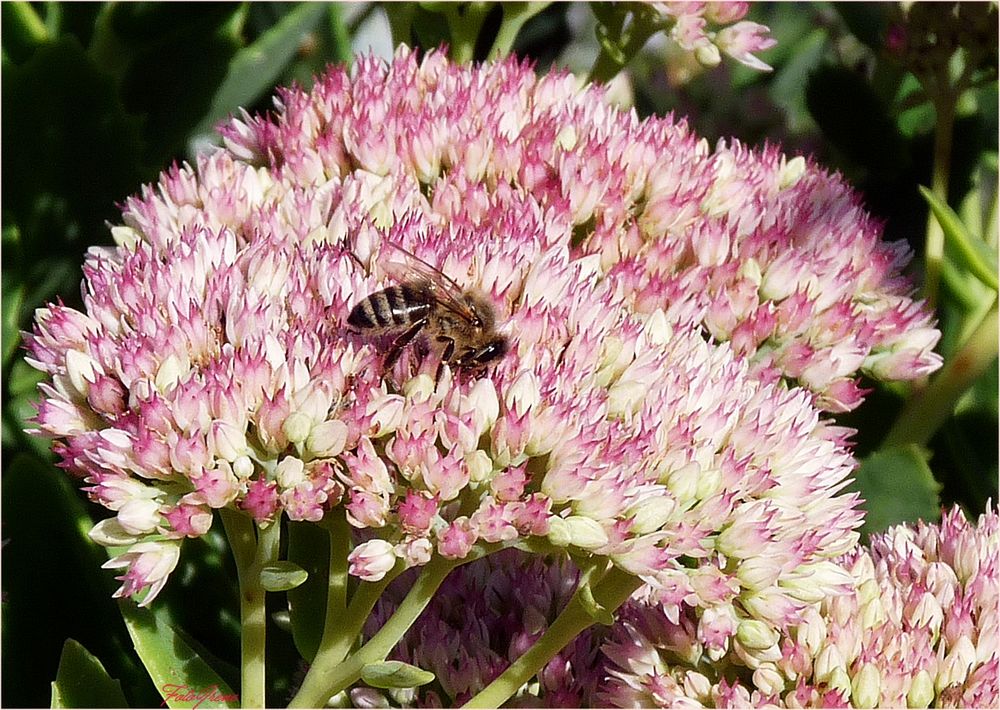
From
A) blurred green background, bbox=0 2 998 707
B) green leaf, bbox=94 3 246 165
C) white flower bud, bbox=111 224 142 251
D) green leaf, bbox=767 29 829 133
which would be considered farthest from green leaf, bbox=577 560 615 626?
green leaf, bbox=767 29 829 133

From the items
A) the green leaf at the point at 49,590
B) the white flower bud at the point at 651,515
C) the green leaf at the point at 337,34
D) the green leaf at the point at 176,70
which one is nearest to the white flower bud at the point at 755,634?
the white flower bud at the point at 651,515

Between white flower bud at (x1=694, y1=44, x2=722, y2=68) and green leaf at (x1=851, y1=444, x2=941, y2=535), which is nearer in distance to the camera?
green leaf at (x1=851, y1=444, x2=941, y2=535)

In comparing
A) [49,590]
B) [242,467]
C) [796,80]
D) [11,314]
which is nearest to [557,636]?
[242,467]

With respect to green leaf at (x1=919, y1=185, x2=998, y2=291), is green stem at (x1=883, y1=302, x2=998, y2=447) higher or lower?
lower

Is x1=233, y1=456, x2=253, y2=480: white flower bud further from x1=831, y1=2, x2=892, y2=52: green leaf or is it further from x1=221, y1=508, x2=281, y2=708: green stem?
x1=831, y1=2, x2=892, y2=52: green leaf

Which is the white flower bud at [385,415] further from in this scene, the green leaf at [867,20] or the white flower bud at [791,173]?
the green leaf at [867,20]

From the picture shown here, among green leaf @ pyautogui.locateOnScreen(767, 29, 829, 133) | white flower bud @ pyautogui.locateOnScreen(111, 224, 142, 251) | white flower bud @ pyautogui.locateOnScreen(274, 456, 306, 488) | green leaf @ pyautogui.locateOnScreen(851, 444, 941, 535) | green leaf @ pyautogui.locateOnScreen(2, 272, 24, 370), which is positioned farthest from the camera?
green leaf @ pyautogui.locateOnScreen(767, 29, 829, 133)

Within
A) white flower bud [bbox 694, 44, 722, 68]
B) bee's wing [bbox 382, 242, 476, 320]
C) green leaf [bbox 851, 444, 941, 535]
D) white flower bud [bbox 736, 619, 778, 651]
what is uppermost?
white flower bud [bbox 694, 44, 722, 68]
